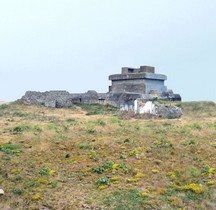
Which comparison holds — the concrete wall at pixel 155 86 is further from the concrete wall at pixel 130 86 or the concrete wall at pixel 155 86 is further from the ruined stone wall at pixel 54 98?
the ruined stone wall at pixel 54 98

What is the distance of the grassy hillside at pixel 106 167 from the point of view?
11070mm

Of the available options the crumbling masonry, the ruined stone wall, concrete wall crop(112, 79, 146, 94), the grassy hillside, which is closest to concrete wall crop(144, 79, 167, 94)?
the crumbling masonry

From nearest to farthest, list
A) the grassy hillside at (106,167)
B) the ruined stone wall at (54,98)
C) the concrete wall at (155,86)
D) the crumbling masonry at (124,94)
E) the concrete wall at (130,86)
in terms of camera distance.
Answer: the grassy hillside at (106,167)
the ruined stone wall at (54,98)
the crumbling masonry at (124,94)
the concrete wall at (130,86)
the concrete wall at (155,86)

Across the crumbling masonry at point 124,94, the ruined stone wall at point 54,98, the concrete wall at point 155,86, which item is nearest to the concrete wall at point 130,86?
the crumbling masonry at point 124,94

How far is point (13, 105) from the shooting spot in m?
29.2

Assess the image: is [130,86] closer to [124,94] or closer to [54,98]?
[124,94]

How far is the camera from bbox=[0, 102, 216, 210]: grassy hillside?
11.1m

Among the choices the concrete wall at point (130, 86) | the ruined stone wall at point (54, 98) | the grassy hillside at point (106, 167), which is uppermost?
the concrete wall at point (130, 86)

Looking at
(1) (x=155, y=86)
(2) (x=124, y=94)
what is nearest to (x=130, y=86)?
(1) (x=155, y=86)

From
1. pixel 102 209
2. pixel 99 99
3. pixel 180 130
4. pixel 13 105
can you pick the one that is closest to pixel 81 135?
pixel 180 130

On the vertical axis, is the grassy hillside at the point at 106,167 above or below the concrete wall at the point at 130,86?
below

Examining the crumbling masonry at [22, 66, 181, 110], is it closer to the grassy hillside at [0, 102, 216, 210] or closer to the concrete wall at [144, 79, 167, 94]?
the concrete wall at [144, 79, 167, 94]

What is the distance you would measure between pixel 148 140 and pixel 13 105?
50.3 ft

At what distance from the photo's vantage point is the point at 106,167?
1322 cm
